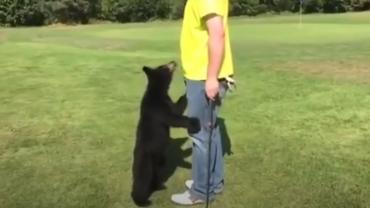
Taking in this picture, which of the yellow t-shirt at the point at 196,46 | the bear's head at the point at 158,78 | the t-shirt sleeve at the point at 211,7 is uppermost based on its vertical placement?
the t-shirt sleeve at the point at 211,7

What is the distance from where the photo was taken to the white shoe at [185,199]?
5102mm

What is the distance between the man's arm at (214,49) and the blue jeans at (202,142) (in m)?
0.17

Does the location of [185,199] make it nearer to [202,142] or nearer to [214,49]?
[202,142]

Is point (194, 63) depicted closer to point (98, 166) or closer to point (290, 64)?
point (98, 166)

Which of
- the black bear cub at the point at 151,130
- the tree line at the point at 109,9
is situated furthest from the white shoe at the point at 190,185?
the tree line at the point at 109,9

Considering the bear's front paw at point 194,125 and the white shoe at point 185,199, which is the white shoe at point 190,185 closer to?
the white shoe at point 185,199

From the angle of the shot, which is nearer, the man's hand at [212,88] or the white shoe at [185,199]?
the man's hand at [212,88]

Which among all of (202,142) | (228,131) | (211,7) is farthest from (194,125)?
(228,131)

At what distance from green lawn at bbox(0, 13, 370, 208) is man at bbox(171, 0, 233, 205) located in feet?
0.73

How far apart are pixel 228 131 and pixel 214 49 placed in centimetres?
287

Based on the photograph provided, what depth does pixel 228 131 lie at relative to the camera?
7.25 metres

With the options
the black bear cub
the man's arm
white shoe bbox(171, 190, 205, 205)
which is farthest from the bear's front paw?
white shoe bbox(171, 190, 205, 205)

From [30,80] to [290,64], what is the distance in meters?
4.63

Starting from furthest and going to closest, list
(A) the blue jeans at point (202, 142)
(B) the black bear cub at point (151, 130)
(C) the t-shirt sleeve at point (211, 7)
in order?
(B) the black bear cub at point (151, 130)
(A) the blue jeans at point (202, 142)
(C) the t-shirt sleeve at point (211, 7)
